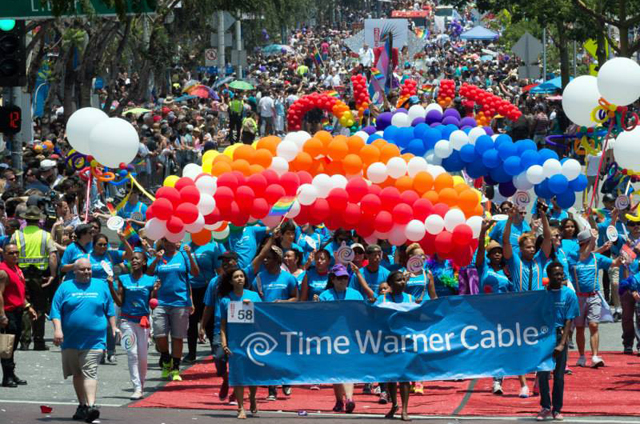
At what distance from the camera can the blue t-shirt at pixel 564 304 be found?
46.9ft

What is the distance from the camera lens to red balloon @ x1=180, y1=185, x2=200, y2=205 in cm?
1540

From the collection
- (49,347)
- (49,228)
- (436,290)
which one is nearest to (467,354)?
(436,290)

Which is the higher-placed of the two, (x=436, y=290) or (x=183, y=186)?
(x=183, y=186)

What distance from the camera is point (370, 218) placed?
16094 mm

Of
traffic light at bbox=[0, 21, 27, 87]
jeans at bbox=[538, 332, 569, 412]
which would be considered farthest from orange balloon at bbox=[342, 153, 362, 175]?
traffic light at bbox=[0, 21, 27, 87]

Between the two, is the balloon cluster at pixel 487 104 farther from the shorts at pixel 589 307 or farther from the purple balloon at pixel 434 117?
the shorts at pixel 589 307

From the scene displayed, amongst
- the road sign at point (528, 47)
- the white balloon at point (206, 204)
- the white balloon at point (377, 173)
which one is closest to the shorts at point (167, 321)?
the white balloon at point (206, 204)

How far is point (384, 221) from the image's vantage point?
15.9 m

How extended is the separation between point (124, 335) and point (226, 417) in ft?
6.09

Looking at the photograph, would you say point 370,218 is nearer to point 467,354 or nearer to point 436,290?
point 436,290

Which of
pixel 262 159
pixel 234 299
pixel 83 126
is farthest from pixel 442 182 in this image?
pixel 83 126

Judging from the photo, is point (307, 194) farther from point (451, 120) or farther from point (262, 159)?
point (451, 120)

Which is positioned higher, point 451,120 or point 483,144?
point 451,120

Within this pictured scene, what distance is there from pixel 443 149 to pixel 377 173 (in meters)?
1.39
